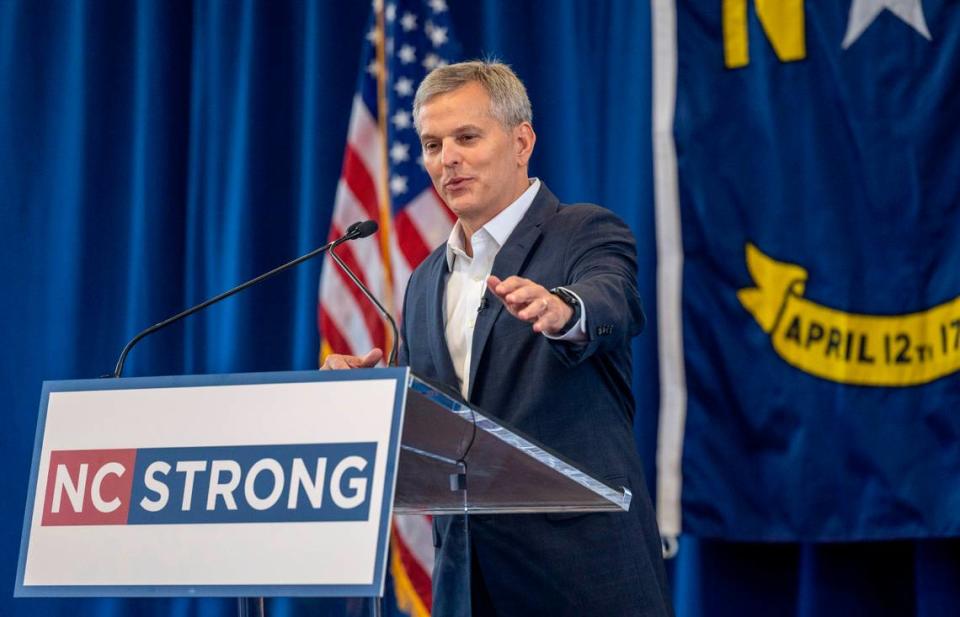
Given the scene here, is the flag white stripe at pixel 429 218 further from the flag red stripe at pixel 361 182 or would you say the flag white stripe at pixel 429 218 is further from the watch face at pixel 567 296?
the watch face at pixel 567 296

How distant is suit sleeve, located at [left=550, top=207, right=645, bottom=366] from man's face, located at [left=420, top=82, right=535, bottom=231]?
0.62ft

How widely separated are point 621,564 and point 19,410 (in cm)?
298

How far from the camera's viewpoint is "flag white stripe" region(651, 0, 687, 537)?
10.7 feet

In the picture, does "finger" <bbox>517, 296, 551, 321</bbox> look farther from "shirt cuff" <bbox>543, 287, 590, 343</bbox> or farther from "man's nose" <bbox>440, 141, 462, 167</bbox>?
"man's nose" <bbox>440, 141, 462, 167</bbox>

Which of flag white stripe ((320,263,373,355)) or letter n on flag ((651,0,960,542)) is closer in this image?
letter n on flag ((651,0,960,542))

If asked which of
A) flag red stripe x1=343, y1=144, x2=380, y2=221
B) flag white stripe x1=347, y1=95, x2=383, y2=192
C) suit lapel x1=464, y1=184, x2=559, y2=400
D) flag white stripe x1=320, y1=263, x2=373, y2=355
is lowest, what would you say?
suit lapel x1=464, y1=184, x2=559, y2=400

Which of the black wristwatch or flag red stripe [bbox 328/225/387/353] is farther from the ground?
flag red stripe [bbox 328/225/387/353]

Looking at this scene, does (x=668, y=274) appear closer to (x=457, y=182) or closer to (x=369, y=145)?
(x=369, y=145)

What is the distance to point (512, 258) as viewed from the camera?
2.09m

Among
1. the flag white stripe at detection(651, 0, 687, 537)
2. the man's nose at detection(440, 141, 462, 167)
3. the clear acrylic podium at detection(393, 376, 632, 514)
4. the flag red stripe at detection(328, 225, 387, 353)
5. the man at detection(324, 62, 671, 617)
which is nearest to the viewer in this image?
the clear acrylic podium at detection(393, 376, 632, 514)

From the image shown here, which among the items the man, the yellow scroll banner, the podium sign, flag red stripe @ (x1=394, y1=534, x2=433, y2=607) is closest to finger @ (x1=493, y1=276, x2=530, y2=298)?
the man

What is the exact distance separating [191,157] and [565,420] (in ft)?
8.58

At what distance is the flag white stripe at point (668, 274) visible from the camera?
3.25m

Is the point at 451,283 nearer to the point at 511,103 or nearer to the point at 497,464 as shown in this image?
the point at 511,103
